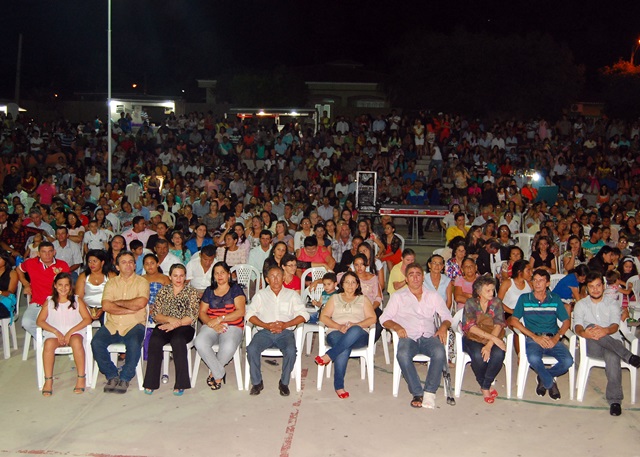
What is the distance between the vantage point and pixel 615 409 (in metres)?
6.27

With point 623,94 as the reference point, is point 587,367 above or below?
below

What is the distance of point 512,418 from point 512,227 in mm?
7398

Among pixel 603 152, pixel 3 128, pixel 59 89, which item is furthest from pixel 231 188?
pixel 59 89

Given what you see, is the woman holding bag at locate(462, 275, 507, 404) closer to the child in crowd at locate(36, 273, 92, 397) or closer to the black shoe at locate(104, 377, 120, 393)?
the black shoe at locate(104, 377, 120, 393)

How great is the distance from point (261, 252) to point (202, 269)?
1.25 metres

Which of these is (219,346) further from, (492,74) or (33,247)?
(492,74)

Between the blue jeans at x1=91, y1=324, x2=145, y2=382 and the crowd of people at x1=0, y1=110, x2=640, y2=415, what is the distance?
0.06ft

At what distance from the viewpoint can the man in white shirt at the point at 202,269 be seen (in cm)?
839

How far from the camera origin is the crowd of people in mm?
6773

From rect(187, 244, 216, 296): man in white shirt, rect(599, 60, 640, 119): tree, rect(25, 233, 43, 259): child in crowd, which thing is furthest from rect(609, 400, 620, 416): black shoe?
rect(599, 60, 640, 119): tree

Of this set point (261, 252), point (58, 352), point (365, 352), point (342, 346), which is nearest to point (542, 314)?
point (365, 352)

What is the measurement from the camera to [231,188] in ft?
56.8

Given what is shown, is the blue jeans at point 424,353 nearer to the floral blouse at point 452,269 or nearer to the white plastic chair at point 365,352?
the white plastic chair at point 365,352

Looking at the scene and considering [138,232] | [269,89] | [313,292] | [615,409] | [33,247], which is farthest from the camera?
[269,89]
